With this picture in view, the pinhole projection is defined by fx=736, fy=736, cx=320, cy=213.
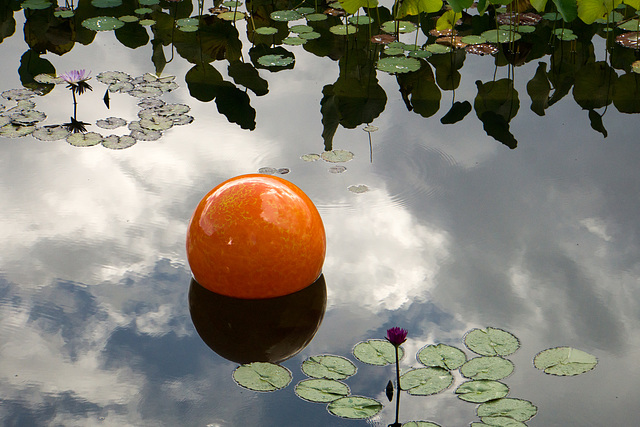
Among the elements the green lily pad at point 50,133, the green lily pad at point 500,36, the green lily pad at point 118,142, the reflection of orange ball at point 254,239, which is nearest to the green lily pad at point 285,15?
the green lily pad at point 500,36

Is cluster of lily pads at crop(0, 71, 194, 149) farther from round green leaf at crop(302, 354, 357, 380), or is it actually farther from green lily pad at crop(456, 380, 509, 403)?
green lily pad at crop(456, 380, 509, 403)

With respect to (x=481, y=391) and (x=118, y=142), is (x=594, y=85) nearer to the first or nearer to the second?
(x=118, y=142)

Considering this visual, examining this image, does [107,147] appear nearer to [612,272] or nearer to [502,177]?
[502,177]

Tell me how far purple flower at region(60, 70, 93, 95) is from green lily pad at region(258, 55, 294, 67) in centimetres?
143

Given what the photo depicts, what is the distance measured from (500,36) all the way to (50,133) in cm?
399

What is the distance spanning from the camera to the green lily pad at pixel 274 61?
20.4ft

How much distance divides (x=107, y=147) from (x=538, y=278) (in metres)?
2.99

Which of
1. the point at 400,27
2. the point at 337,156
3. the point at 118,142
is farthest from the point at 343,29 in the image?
the point at 118,142

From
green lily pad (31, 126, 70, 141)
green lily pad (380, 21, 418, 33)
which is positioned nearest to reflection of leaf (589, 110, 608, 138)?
green lily pad (380, 21, 418, 33)

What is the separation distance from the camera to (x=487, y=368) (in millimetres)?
2943

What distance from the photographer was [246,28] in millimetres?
7109

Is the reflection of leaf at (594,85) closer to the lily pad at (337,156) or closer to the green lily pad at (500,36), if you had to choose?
the green lily pad at (500,36)

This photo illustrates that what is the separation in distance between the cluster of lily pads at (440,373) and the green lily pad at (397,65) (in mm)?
3212

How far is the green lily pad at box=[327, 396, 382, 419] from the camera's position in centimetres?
272
